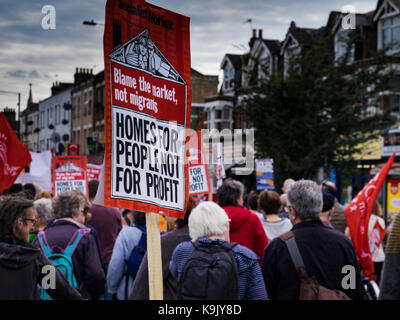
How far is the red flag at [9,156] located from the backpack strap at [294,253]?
19.2ft

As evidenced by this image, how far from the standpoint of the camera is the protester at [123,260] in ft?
19.4

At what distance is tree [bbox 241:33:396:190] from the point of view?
805 inches

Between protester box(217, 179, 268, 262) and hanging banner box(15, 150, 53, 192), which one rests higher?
hanging banner box(15, 150, 53, 192)

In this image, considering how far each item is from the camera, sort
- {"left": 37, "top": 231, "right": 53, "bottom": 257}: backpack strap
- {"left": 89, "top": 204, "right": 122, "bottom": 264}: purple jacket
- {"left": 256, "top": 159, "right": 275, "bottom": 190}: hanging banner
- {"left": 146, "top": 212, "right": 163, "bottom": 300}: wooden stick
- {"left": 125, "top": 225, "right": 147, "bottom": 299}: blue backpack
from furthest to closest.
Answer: {"left": 256, "top": 159, "right": 275, "bottom": 190}: hanging banner → {"left": 89, "top": 204, "right": 122, "bottom": 264}: purple jacket → {"left": 125, "top": 225, "right": 147, "bottom": 299}: blue backpack → {"left": 37, "top": 231, "right": 53, "bottom": 257}: backpack strap → {"left": 146, "top": 212, "right": 163, "bottom": 300}: wooden stick

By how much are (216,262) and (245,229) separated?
294 centimetres

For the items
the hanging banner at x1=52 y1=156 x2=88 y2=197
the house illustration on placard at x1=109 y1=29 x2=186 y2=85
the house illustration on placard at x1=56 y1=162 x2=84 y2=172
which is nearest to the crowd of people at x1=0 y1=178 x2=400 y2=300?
the house illustration on placard at x1=109 y1=29 x2=186 y2=85

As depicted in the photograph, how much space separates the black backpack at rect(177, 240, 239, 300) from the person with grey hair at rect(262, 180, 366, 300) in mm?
543

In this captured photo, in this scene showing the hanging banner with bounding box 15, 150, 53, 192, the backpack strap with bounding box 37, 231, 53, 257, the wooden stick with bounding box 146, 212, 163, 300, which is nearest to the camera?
the wooden stick with bounding box 146, 212, 163, 300

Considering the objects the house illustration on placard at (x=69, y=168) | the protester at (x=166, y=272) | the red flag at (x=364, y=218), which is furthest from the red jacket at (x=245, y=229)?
the house illustration on placard at (x=69, y=168)

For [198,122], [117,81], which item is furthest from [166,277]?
[198,122]

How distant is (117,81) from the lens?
125 inches

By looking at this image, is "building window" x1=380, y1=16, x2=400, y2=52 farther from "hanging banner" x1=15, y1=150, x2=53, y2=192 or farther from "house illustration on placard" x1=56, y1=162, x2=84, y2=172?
"house illustration on placard" x1=56, y1=162, x2=84, y2=172

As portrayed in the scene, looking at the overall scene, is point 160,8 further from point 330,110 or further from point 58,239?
point 330,110
